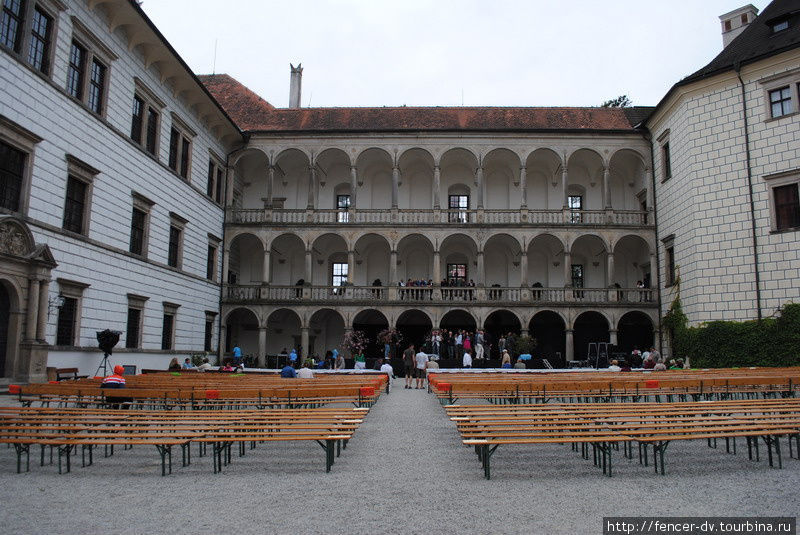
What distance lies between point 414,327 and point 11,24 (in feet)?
74.4

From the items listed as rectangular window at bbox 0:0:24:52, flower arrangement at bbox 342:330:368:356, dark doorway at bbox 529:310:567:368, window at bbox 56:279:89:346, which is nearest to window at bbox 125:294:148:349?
window at bbox 56:279:89:346

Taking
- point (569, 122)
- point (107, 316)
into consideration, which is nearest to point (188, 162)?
point (107, 316)

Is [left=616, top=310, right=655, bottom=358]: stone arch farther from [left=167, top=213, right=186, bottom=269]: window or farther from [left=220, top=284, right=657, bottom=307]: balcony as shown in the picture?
[left=167, top=213, right=186, bottom=269]: window

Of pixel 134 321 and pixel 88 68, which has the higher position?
pixel 88 68

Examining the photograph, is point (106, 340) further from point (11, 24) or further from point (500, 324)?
point (500, 324)

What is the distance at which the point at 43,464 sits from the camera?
7055mm

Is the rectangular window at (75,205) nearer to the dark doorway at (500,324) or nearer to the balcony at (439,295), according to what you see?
the balcony at (439,295)

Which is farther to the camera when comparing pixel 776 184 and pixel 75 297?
pixel 776 184

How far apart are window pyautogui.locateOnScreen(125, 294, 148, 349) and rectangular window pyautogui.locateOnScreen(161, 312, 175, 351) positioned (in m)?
1.70

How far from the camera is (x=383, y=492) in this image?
5.76 meters

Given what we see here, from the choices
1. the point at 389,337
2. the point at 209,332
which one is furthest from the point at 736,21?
the point at 209,332

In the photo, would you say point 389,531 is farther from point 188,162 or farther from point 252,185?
point 252,185

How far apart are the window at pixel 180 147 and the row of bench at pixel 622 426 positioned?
66.2 feet

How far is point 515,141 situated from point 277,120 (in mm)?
13181
